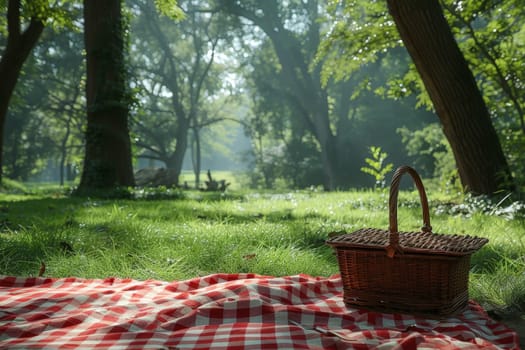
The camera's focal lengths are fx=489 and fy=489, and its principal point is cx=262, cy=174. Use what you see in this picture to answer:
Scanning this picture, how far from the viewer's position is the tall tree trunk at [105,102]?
1102 cm

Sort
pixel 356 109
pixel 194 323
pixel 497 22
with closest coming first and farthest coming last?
pixel 194 323, pixel 497 22, pixel 356 109

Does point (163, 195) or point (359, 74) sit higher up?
point (359, 74)

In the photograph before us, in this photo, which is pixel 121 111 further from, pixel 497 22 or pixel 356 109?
pixel 356 109

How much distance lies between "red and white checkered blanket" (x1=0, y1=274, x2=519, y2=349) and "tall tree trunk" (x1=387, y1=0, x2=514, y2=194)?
4.43 m

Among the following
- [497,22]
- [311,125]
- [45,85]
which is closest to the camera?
[497,22]

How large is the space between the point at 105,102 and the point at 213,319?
9.36m

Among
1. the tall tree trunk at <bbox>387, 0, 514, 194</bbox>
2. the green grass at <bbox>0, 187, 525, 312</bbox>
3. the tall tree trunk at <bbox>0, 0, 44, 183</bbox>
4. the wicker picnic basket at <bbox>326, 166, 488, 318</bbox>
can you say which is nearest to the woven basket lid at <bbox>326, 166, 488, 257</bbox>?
the wicker picnic basket at <bbox>326, 166, 488, 318</bbox>

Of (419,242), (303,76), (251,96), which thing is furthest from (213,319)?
(251,96)

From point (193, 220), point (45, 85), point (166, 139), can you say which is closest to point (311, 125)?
point (166, 139)

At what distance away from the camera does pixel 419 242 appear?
2650mm

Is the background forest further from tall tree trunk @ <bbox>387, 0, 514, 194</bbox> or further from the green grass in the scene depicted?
the green grass

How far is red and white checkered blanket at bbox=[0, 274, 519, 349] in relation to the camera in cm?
218

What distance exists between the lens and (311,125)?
1169 inches

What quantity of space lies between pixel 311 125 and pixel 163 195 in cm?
2051
